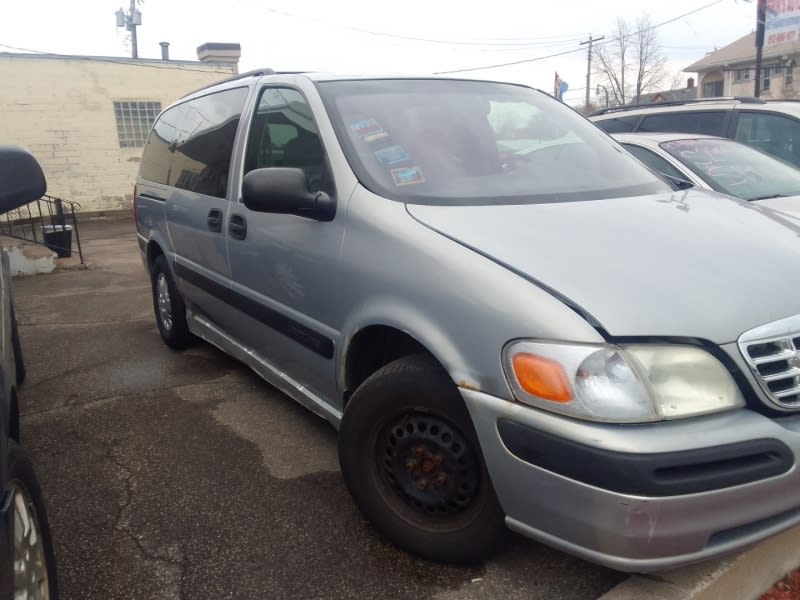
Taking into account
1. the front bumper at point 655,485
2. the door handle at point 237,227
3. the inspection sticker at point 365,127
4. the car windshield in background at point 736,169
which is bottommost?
the front bumper at point 655,485

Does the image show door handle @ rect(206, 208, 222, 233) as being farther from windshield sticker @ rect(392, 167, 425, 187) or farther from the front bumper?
the front bumper

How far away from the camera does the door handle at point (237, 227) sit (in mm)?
3410

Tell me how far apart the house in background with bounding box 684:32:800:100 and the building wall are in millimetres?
27653

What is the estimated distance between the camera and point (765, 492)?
189 centimetres

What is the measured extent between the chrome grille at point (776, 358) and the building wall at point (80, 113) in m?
17.0

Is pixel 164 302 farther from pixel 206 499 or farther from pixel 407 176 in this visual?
pixel 407 176

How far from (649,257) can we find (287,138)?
1810 millimetres

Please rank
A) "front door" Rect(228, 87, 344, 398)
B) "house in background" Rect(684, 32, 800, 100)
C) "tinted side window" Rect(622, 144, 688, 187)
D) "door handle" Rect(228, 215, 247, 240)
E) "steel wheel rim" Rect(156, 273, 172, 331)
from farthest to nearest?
"house in background" Rect(684, 32, 800, 100) → "tinted side window" Rect(622, 144, 688, 187) → "steel wheel rim" Rect(156, 273, 172, 331) → "door handle" Rect(228, 215, 247, 240) → "front door" Rect(228, 87, 344, 398)

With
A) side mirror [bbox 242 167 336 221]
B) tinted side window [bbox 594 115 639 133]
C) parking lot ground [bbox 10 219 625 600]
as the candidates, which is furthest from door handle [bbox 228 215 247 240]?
tinted side window [bbox 594 115 639 133]

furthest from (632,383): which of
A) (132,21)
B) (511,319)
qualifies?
(132,21)

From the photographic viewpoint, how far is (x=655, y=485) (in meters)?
1.79

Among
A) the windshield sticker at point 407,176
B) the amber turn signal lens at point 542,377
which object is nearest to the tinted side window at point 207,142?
the windshield sticker at point 407,176

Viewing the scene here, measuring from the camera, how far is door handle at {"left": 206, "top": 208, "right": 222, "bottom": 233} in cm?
367

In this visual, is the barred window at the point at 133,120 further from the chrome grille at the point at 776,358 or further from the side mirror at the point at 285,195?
the chrome grille at the point at 776,358
